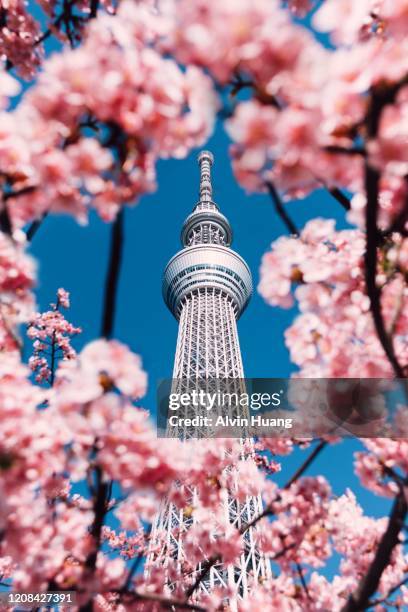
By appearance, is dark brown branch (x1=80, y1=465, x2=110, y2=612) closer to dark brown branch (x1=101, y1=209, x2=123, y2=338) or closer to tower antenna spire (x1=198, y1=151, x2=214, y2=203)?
dark brown branch (x1=101, y1=209, x2=123, y2=338)

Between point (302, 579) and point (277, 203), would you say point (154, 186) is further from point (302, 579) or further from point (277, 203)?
point (302, 579)

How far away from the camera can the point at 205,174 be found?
48750 mm

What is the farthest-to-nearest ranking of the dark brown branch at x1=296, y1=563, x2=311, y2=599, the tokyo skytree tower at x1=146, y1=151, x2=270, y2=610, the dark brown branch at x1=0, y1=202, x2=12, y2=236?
the tokyo skytree tower at x1=146, y1=151, x2=270, y2=610 → the dark brown branch at x1=296, y1=563, x2=311, y2=599 → the dark brown branch at x1=0, y1=202, x2=12, y2=236

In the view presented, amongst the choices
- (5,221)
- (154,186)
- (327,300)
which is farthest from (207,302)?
(154,186)

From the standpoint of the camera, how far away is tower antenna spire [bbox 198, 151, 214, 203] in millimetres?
46166

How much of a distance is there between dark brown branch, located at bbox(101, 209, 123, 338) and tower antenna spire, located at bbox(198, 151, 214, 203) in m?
45.1

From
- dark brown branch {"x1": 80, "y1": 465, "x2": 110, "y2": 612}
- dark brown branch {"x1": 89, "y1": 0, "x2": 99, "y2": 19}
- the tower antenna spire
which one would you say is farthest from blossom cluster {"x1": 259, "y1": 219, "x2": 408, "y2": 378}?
the tower antenna spire

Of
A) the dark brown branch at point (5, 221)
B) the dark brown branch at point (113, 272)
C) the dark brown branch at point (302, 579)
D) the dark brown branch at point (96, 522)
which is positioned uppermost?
the dark brown branch at point (5, 221)

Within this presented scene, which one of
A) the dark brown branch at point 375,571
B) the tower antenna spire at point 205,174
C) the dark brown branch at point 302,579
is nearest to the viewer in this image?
the dark brown branch at point 375,571

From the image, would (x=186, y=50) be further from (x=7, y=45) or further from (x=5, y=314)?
(x=7, y=45)

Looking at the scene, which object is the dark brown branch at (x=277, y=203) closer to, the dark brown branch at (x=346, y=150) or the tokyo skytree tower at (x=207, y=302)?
the dark brown branch at (x=346, y=150)

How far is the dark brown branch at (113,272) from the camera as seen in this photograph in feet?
4.39

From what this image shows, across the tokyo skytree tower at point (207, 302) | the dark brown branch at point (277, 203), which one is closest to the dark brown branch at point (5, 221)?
the dark brown branch at point (277, 203)

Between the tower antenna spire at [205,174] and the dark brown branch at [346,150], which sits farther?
the tower antenna spire at [205,174]
